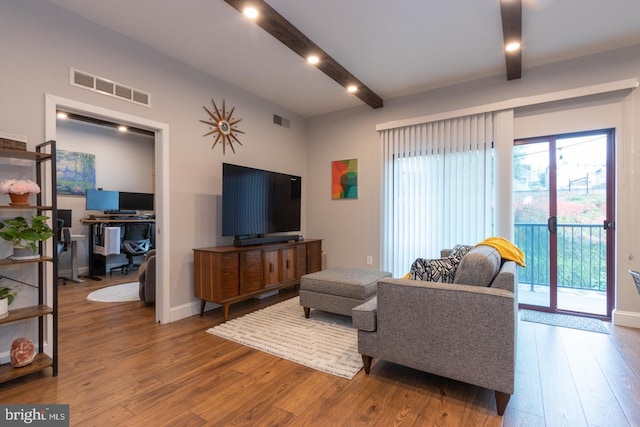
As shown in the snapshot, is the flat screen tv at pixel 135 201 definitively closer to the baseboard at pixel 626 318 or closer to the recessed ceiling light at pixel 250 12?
the recessed ceiling light at pixel 250 12

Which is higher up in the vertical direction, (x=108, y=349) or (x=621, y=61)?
(x=621, y=61)

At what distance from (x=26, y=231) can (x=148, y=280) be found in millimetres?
1817

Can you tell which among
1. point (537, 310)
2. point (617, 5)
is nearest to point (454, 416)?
point (537, 310)

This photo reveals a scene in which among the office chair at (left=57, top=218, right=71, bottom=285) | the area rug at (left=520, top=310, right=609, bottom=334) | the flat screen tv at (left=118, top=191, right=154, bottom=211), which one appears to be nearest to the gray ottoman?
the area rug at (left=520, top=310, right=609, bottom=334)

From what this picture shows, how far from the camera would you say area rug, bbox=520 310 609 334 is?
117 inches

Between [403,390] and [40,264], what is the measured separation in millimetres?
2626

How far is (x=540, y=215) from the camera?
3.54 m

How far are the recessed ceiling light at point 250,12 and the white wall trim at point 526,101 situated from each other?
2.40 metres

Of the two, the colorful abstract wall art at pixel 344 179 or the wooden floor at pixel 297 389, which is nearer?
the wooden floor at pixel 297 389

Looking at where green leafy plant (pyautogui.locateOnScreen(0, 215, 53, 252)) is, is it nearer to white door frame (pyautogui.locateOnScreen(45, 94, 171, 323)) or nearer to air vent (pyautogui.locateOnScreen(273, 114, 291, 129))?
white door frame (pyautogui.locateOnScreen(45, 94, 171, 323))

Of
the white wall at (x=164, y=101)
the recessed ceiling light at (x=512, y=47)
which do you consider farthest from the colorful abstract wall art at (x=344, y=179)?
the recessed ceiling light at (x=512, y=47)

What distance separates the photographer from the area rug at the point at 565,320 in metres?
2.97

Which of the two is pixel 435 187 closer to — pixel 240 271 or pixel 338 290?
pixel 338 290

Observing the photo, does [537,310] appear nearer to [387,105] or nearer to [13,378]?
[387,105]
